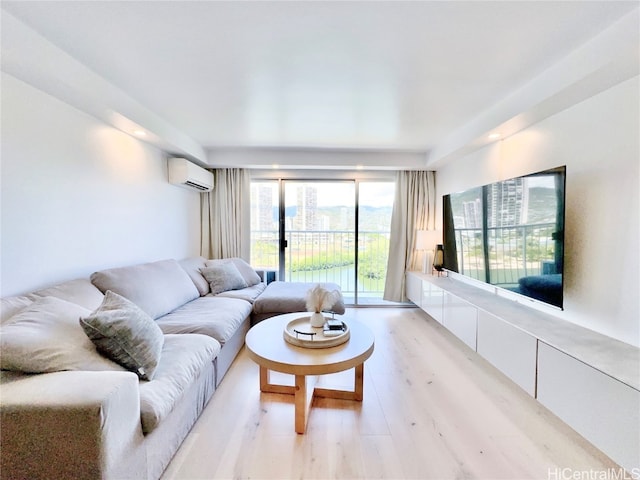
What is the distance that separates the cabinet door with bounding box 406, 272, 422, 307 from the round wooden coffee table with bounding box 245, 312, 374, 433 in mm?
1826

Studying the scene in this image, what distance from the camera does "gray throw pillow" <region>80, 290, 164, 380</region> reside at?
134cm

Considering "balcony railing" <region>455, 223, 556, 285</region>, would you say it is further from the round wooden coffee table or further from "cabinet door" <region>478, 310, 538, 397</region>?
the round wooden coffee table

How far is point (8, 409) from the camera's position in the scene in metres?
0.98

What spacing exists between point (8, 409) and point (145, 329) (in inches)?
22.0

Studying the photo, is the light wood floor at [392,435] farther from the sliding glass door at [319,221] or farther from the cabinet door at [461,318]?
the sliding glass door at [319,221]

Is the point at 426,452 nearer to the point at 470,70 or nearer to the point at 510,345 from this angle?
the point at 510,345

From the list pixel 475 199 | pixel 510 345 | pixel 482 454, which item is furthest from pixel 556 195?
pixel 482 454

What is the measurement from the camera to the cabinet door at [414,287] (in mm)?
3672

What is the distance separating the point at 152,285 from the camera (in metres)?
2.37

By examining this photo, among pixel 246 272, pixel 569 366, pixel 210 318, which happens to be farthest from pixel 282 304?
pixel 569 366

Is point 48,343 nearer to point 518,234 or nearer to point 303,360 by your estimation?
point 303,360

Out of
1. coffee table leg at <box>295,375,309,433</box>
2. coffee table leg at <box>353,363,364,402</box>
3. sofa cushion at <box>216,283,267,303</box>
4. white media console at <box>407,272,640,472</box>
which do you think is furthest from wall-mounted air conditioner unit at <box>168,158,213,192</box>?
white media console at <box>407,272,640,472</box>

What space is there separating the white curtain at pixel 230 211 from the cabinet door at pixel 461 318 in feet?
9.03

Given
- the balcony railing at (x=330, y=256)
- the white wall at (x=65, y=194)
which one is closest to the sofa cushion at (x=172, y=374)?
the white wall at (x=65, y=194)
